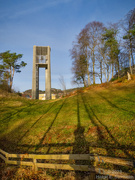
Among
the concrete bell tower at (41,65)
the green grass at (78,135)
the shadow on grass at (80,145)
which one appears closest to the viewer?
the shadow on grass at (80,145)

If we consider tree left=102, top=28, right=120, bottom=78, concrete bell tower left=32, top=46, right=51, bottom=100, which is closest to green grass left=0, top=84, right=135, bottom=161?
concrete bell tower left=32, top=46, right=51, bottom=100

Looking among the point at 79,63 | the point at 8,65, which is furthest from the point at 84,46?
the point at 8,65

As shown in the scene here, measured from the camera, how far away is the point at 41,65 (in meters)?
26.0

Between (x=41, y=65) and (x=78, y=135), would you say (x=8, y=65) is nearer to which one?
(x=41, y=65)

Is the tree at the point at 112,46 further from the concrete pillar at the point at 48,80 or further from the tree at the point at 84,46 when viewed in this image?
the concrete pillar at the point at 48,80

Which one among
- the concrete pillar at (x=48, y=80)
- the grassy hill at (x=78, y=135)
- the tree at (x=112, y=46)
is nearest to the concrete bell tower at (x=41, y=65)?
the concrete pillar at (x=48, y=80)

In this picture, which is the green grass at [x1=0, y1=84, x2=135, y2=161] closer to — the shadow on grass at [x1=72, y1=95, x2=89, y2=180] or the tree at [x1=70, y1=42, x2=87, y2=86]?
the shadow on grass at [x1=72, y1=95, x2=89, y2=180]

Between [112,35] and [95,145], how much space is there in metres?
22.8

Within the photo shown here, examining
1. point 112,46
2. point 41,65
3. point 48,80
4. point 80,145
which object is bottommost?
point 80,145

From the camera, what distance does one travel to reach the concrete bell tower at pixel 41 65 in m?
24.3

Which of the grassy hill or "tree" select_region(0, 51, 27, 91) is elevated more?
"tree" select_region(0, 51, 27, 91)

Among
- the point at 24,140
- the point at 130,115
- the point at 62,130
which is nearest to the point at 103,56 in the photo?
the point at 130,115

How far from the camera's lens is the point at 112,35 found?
22406 millimetres

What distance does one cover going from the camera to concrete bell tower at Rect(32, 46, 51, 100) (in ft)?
79.7
